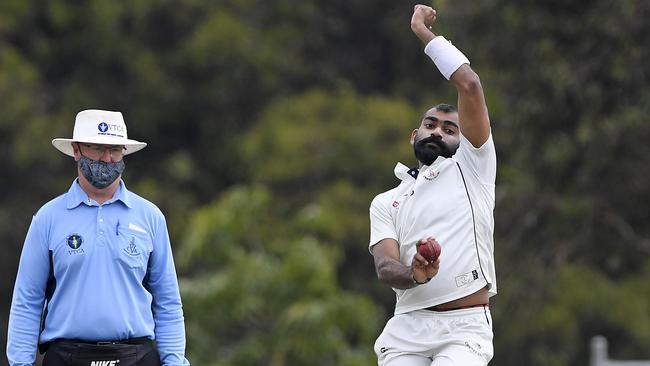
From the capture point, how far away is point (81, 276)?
735cm

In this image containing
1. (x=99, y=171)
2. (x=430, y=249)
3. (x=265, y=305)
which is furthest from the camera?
(x=265, y=305)

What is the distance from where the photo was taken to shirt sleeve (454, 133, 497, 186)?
7707mm

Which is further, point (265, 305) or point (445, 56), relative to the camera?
point (265, 305)

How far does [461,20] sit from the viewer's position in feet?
62.1

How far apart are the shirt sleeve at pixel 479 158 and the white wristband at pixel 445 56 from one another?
0.35 m

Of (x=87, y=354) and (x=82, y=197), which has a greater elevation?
(x=82, y=197)

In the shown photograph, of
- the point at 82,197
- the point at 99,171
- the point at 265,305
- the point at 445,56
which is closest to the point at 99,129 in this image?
the point at 99,171

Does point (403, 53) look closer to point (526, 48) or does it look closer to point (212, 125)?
point (212, 125)

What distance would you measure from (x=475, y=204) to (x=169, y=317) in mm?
1592

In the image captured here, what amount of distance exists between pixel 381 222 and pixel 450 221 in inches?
15.0

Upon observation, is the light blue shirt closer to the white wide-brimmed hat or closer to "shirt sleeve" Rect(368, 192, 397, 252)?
the white wide-brimmed hat

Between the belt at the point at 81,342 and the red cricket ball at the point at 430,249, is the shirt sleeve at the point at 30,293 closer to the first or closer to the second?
the belt at the point at 81,342

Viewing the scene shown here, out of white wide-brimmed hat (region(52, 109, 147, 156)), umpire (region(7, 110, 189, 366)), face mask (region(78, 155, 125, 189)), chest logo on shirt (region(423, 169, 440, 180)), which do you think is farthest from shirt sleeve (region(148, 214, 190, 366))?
chest logo on shirt (region(423, 169, 440, 180))

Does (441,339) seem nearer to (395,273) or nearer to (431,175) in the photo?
(395,273)
